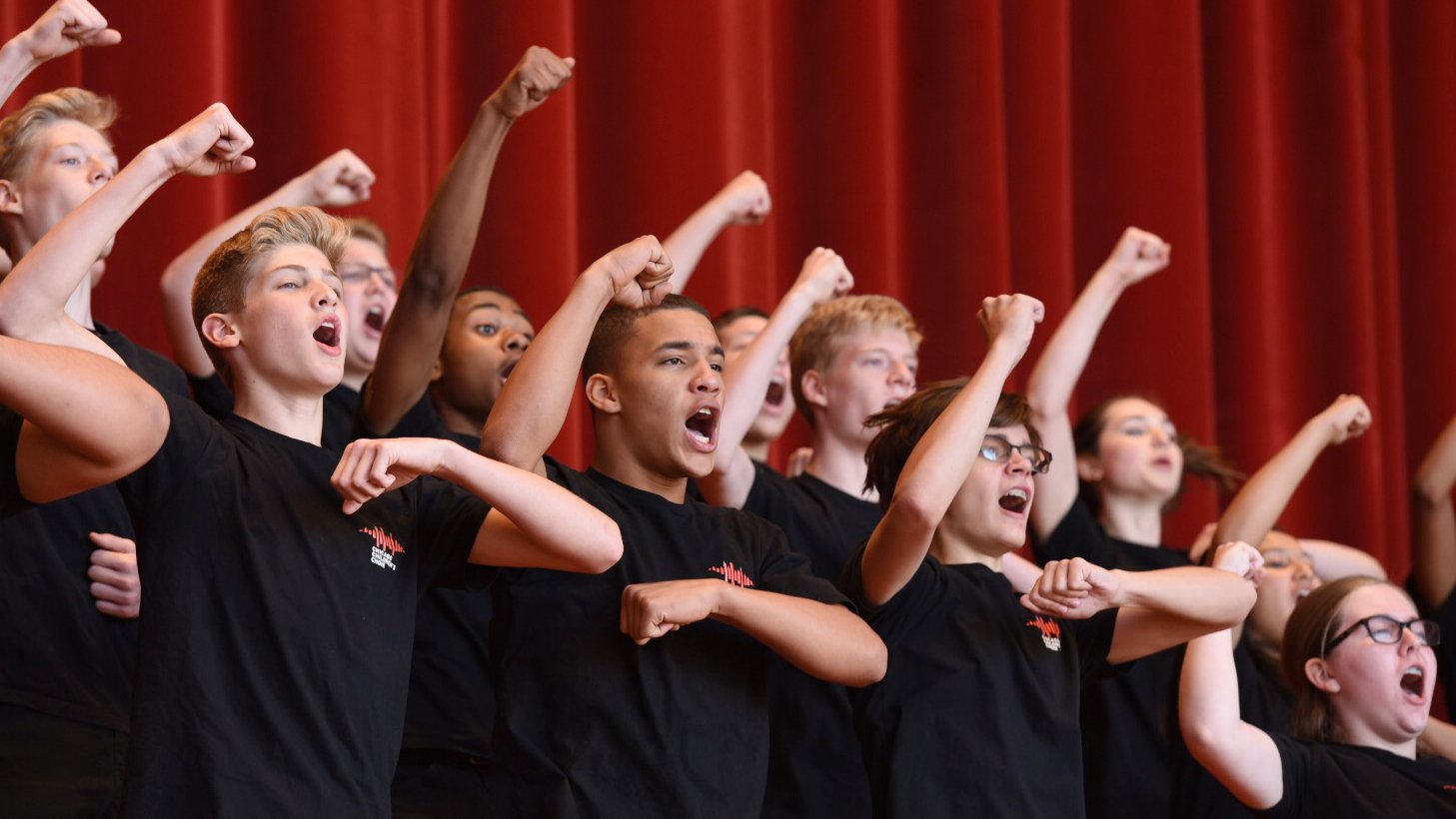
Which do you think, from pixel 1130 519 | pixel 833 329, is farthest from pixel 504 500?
pixel 1130 519

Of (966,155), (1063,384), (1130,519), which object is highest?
(966,155)

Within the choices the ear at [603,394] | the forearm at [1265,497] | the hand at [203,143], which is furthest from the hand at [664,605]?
the forearm at [1265,497]

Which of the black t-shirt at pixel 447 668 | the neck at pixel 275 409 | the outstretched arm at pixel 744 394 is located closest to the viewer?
the neck at pixel 275 409

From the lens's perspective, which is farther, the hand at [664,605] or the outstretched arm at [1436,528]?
the outstretched arm at [1436,528]

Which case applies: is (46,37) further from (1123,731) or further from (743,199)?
(1123,731)

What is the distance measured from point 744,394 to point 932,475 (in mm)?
491

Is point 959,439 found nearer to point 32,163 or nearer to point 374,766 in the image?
point 374,766

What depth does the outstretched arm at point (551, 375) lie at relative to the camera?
1997mm

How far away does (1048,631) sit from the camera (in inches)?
91.8

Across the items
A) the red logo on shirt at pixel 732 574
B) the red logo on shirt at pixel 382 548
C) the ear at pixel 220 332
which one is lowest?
the red logo on shirt at pixel 732 574

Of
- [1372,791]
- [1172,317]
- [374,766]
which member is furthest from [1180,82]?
[374,766]

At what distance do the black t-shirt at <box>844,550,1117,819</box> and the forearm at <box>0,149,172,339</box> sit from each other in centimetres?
104

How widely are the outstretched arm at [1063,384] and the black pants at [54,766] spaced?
160 centimetres

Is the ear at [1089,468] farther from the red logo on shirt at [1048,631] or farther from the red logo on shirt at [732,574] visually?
the red logo on shirt at [732,574]
